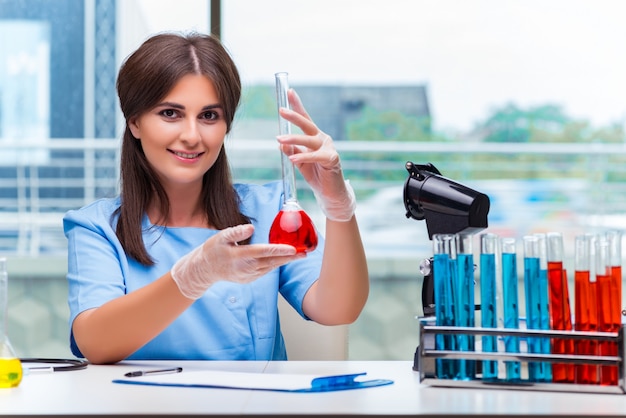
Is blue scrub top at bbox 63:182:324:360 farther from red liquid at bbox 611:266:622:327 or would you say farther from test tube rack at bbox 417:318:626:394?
red liquid at bbox 611:266:622:327

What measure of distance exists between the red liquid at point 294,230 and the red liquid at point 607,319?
43 cm

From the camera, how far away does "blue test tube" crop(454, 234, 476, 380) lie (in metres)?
1.23

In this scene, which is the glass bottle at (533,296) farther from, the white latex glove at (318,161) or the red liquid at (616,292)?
the white latex glove at (318,161)

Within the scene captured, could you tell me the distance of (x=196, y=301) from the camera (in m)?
1.71

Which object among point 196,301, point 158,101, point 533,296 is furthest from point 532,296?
point 158,101

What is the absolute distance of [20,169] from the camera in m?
4.51

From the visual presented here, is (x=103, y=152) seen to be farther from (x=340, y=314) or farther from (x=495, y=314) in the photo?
(x=495, y=314)

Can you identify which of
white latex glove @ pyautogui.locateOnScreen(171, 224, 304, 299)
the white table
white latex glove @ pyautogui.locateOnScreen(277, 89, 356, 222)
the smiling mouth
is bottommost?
the white table

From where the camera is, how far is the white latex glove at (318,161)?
1357 mm

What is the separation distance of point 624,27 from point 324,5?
1.65 metres

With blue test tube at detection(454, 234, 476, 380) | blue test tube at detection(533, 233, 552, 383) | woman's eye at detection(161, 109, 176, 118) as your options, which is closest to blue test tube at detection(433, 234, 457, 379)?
blue test tube at detection(454, 234, 476, 380)

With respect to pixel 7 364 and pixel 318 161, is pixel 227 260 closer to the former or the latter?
pixel 318 161

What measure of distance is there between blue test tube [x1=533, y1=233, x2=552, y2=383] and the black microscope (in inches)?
4.1

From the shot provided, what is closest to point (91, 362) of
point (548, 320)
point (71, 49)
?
point (548, 320)
